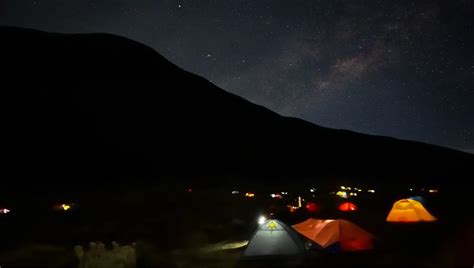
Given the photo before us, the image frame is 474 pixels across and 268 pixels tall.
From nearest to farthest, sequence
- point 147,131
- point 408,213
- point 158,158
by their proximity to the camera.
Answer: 1. point 408,213
2. point 158,158
3. point 147,131

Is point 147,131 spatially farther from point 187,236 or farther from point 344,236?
point 344,236

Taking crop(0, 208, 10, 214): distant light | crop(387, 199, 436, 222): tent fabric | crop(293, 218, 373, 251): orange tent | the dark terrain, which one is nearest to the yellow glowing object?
crop(293, 218, 373, 251): orange tent

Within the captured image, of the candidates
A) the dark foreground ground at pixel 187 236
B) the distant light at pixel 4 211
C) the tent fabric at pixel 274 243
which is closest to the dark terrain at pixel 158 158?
the dark foreground ground at pixel 187 236

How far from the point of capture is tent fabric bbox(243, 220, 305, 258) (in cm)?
1358

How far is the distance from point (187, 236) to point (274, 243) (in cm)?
955

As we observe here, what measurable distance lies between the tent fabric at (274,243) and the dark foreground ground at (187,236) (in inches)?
18.9

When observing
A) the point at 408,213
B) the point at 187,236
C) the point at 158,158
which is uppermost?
the point at 158,158

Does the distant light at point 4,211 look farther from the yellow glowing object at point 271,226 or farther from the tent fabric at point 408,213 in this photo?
the tent fabric at point 408,213

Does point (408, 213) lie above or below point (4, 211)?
below

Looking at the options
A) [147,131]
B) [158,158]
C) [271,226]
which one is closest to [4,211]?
[271,226]

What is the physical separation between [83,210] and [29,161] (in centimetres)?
4422

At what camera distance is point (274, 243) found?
13.8 m

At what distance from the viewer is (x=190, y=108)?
119m

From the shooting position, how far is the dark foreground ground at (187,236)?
527 inches
